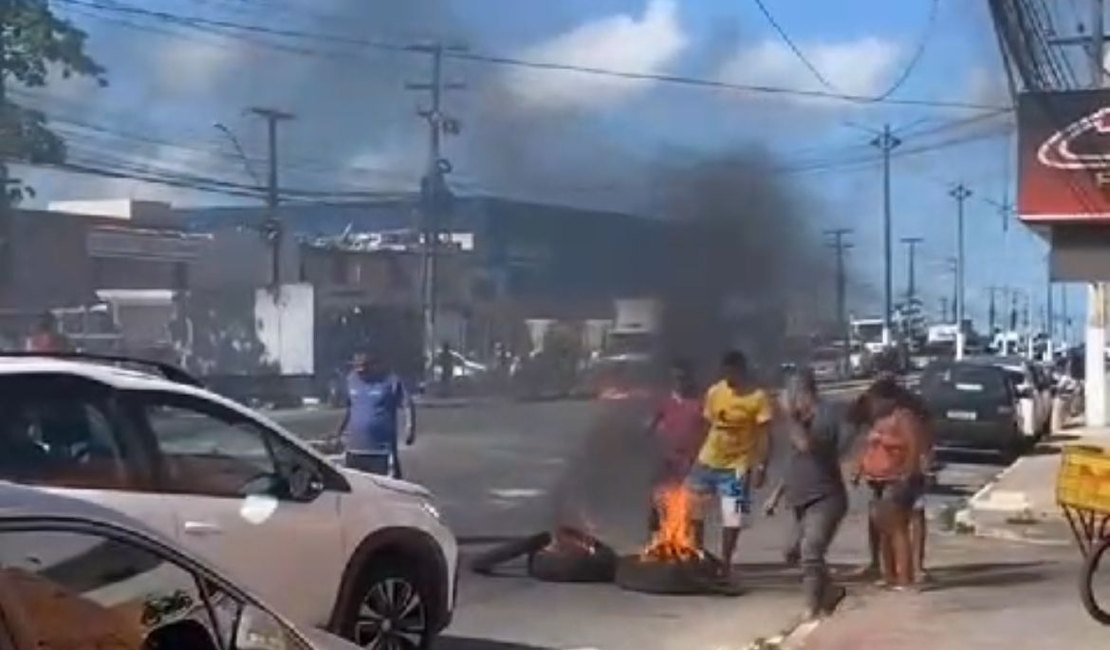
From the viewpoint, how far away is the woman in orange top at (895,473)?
40.2ft

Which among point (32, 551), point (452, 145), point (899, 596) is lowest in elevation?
point (899, 596)

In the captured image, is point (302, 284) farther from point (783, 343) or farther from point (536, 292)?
point (783, 343)

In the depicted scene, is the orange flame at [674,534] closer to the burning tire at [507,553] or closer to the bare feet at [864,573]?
the burning tire at [507,553]

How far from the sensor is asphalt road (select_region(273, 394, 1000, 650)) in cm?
1058

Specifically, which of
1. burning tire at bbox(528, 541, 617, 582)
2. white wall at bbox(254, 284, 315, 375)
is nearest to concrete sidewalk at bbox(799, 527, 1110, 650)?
burning tire at bbox(528, 541, 617, 582)

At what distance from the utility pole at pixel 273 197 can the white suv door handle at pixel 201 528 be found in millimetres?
→ 8298

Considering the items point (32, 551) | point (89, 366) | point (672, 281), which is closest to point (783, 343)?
point (672, 281)

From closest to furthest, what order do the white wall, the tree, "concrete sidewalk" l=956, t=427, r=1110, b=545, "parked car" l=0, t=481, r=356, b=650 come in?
"parked car" l=0, t=481, r=356, b=650, "concrete sidewalk" l=956, t=427, r=1110, b=545, the tree, the white wall

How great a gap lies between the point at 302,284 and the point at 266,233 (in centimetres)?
60

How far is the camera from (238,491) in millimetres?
8070

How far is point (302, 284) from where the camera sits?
1825 centimetres

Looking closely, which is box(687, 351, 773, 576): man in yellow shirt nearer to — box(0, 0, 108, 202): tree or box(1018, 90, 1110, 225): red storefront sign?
box(0, 0, 108, 202): tree

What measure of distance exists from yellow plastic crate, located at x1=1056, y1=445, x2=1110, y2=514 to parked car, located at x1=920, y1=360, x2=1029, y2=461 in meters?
16.3

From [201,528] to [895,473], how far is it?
18.6ft
